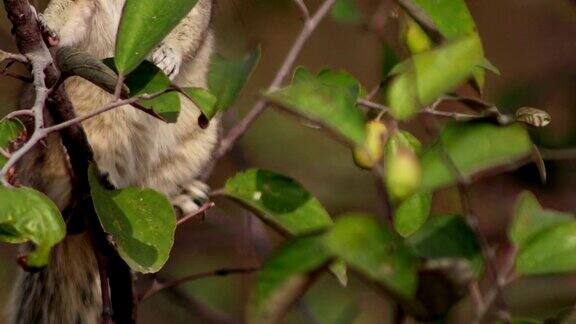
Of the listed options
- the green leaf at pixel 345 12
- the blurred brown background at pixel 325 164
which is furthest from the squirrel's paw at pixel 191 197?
the green leaf at pixel 345 12

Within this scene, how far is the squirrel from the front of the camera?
2223 mm

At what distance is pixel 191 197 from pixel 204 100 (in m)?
1.06

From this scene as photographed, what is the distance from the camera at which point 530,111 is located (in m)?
1.30

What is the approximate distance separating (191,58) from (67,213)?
1.87 ft

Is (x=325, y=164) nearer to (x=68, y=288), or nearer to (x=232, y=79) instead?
(x=68, y=288)

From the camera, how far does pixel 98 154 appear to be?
2.27 meters

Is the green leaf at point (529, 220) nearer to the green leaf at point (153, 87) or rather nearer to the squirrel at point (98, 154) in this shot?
the green leaf at point (153, 87)

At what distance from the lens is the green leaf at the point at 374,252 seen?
3.00ft

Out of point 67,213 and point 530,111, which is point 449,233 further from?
point 67,213

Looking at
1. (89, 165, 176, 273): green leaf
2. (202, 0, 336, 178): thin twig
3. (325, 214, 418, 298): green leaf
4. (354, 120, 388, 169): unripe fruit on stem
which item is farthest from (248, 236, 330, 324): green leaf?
(202, 0, 336, 178): thin twig

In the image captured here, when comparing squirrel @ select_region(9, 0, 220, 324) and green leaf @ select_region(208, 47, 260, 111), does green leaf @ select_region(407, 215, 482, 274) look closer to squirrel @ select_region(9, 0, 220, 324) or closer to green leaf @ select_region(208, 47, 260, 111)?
green leaf @ select_region(208, 47, 260, 111)

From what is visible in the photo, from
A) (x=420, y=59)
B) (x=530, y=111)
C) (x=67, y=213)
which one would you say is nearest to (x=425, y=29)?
(x=530, y=111)

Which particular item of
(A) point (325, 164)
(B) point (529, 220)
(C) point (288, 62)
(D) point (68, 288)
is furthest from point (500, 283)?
(A) point (325, 164)

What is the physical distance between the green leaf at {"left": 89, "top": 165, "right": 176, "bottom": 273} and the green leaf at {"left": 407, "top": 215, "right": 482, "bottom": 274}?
35cm
